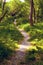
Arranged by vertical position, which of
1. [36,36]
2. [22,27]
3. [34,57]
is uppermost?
[34,57]

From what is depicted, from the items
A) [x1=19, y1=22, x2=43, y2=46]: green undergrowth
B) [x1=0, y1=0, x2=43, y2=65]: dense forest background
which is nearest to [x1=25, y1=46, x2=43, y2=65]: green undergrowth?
[x1=0, y1=0, x2=43, y2=65]: dense forest background

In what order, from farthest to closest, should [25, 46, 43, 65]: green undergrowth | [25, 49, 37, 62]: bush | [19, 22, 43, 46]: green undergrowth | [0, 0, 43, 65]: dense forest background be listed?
[19, 22, 43, 46]: green undergrowth < [0, 0, 43, 65]: dense forest background < [25, 49, 37, 62]: bush < [25, 46, 43, 65]: green undergrowth

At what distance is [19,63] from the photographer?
8211 mm

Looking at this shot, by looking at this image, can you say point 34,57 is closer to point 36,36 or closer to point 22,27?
point 36,36

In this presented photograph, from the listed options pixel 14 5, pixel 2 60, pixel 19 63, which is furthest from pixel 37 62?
pixel 14 5

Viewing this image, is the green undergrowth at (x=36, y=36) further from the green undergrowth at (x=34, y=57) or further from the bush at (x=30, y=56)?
the bush at (x=30, y=56)

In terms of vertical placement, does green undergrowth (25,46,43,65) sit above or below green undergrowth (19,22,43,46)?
above

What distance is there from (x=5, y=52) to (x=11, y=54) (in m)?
0.39

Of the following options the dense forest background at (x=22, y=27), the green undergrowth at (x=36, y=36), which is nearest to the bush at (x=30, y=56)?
the dense forest background at (x=22, y=27)

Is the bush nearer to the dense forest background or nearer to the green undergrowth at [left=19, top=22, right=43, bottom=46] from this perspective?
the dense forest background

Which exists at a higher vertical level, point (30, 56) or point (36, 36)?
point (30, 56)

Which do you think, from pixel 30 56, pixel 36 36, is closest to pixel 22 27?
pixel 36 36

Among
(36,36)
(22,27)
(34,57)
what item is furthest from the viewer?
(22,27)

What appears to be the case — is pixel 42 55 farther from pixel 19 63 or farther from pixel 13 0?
pixel 13 0
